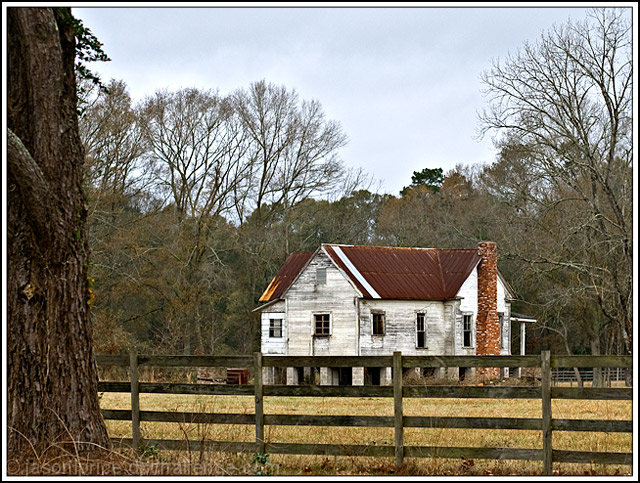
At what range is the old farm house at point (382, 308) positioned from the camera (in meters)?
38.1

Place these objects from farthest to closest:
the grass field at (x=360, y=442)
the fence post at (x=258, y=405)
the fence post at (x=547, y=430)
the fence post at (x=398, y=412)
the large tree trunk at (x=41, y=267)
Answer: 1. the fence post at (x=258, y=405)
2. the fence post at (x=398, y=412)
3. the fence post at (x=547, y=430)
4. the grass field at (x=360, y=442)
5. the large tree trunk at (x=41, y=267)

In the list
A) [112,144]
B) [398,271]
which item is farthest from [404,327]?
[112,144]

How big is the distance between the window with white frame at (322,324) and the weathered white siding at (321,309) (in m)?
0.17

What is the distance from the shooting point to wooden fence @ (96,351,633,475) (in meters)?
9.98

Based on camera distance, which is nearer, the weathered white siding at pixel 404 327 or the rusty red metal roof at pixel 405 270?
the weathered white siding at pixel 404 327

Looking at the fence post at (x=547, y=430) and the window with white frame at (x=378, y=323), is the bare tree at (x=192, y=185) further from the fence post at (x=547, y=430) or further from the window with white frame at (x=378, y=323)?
the fence post at (x=547, y=430)

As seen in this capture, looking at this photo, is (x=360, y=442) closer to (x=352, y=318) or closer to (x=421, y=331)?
(x=352, y=318)

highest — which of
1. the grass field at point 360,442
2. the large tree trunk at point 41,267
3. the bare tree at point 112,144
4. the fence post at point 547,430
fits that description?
the bare tree at point 112,144

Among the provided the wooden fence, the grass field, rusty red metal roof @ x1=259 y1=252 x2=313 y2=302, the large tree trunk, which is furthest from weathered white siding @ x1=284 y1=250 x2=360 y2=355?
the large tree trunk

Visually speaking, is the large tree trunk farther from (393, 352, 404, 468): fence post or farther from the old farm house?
the old farm house

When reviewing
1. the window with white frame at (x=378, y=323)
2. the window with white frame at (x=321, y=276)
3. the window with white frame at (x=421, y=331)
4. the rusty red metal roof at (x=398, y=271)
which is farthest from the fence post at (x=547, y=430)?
the window with white frame at (x=421, y=331)

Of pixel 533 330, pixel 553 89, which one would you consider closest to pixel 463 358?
pixel 553 89

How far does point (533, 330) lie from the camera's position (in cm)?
5422

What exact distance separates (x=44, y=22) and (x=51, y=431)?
444 centimetres
